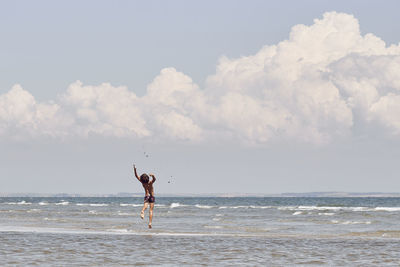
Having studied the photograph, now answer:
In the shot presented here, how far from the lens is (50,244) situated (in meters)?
19.9

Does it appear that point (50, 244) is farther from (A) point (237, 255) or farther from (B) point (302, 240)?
(B) point (302, 240)

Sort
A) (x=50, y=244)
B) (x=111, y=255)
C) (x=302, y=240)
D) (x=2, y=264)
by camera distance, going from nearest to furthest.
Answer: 1. (x=2, y=264)
2. (x=111, y=255)
3. (x=50, y=244)
4. (x=302, y=240)

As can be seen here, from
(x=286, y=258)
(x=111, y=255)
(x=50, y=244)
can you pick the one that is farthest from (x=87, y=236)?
(x=286, y=258)

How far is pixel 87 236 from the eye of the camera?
23.5 m

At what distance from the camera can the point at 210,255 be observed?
17.6m

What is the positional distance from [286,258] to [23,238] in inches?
348

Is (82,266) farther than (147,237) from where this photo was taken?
No

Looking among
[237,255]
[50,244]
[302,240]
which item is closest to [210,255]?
[237,255]

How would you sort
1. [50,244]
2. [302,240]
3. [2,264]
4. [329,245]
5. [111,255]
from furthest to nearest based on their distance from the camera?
[302,240], [329,245], [50,244], [111,255], [2,264]

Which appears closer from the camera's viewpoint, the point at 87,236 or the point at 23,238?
the point at 23,238

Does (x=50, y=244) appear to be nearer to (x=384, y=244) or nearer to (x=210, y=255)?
(x=210, y=255)

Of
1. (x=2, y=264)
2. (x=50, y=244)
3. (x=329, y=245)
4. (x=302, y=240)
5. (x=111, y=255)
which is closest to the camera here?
(x=2, y=264)

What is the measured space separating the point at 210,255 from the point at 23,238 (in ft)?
23.5

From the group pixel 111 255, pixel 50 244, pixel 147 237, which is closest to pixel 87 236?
pixel 147 237
